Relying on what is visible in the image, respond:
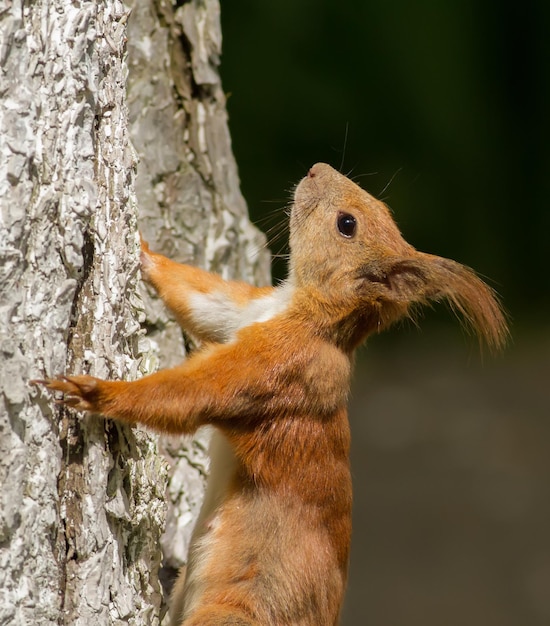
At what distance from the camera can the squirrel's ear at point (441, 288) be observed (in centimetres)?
379

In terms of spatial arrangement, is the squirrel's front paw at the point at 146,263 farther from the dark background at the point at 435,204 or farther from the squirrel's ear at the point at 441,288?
the dark background at the point at 435,204

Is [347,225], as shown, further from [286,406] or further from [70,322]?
[70,322]

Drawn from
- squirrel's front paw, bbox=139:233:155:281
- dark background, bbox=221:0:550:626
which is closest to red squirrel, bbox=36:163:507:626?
squirrel's front paw, bbox=139:233:155:281

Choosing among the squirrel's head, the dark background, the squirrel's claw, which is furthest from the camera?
the dark background

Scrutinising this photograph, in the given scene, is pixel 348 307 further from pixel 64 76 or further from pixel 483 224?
pixel 483 224

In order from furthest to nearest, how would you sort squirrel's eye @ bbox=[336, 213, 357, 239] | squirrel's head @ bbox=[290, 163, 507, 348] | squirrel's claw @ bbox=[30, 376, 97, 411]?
squirrel's eye @ bbox=[336, 213, 357, 239] < squirrel's head @ bbox=[290, 163, 507, 348] < squirrel's claw @ bbox=[30, 376, 97, 411]

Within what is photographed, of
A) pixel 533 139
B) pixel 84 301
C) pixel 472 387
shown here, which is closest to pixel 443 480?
pixel 472 387

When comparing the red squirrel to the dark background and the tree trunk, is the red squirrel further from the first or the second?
the dark background

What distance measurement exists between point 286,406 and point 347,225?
92 cm

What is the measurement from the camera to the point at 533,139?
1266 cm

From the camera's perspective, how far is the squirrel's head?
3.97 metres

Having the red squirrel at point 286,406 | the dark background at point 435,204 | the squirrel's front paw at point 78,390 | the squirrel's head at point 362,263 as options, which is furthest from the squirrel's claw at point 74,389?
the dark background at point 435,204

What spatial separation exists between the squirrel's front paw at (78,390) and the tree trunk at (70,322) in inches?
2.0

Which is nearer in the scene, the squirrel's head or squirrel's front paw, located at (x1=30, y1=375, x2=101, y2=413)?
squirrel's front paw, located at (x1=30, y1=375, x2=101, y2=413)
